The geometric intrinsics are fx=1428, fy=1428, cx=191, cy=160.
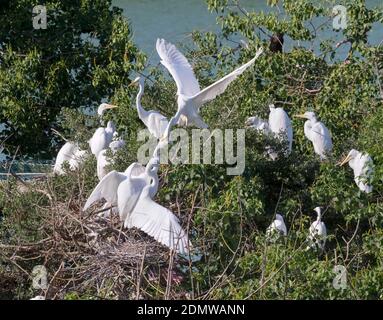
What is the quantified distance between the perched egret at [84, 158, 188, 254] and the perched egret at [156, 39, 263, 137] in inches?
26.5

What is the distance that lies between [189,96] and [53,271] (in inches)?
80.1

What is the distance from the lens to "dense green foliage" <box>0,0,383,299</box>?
7.67 metres

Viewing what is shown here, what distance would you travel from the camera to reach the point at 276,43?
11.5 metres

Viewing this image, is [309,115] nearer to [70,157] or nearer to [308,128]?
[308,128]

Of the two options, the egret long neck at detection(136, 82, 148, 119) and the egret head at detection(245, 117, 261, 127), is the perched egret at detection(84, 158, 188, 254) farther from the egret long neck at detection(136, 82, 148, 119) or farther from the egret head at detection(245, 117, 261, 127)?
the egret long neck at detection(136, 82, 148, 119)

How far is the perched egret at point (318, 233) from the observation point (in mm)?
8070

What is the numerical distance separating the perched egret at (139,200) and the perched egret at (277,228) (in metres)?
0.49

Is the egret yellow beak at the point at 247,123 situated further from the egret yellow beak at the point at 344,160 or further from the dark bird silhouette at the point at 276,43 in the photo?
the dark bird silhouette at the point at 276,43

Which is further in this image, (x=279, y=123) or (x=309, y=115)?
(x=309, y=115)

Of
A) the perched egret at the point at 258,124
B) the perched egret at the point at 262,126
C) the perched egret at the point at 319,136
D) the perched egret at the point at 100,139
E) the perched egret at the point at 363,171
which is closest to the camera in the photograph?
the perched egret at the point at 363,171

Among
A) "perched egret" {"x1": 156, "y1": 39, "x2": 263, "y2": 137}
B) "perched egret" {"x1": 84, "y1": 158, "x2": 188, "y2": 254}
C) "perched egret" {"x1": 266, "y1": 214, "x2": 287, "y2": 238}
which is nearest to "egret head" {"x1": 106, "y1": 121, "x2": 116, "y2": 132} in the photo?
"perched egret" {"x1": 156, "y1": 39, "x2": 263, "y2": 137}

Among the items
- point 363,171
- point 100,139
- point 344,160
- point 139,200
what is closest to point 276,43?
point 100,139

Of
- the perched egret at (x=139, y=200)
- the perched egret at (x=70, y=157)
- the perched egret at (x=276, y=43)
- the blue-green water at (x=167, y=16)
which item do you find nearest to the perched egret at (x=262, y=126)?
the perched egret at (x=139, y=200)

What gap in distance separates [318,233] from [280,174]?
3.33 ft
